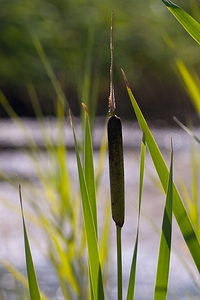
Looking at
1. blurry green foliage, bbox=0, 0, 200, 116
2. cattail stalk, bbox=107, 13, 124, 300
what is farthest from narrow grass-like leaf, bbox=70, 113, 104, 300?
blurry green foliage, bbox=0, 0, 200, 116

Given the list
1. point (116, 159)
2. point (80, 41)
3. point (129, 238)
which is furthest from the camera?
point (80, 41)

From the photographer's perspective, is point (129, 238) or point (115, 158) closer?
point (115, 158)

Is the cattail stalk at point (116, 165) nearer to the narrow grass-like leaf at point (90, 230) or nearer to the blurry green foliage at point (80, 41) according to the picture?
the narrow grass-like leaf at point (90, 230)

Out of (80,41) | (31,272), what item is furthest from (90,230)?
(80,41)

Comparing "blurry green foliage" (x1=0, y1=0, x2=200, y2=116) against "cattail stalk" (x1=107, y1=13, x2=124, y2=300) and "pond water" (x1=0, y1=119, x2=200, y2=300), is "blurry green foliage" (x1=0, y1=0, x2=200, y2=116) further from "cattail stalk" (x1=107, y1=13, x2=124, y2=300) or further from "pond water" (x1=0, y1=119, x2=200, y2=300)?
"cattail stalk" (x1=107, y1=13, x2=124, y2=300)

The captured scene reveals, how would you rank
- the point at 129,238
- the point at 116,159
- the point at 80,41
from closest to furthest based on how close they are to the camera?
the point at 116,159 → the point at 129,238 → the point at 80,41

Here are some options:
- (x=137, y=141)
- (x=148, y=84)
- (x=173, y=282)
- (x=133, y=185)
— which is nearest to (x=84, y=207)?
(x=173, y=282)

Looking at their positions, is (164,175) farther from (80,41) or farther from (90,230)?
(80,41)

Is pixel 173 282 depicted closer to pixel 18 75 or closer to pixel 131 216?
pixel 131 216

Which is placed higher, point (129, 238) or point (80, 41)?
point (80, 41)
